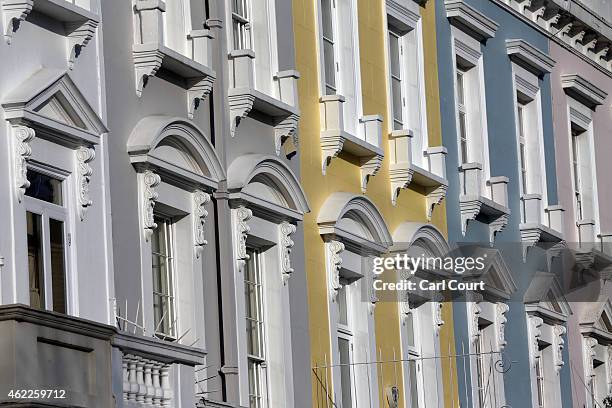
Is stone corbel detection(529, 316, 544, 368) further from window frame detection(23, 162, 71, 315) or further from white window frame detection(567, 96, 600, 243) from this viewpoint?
window frame detection(23, 162, 71, 315)

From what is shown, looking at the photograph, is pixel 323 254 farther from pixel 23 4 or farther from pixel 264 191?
pixel 23 4

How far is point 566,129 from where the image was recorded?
1305 inches

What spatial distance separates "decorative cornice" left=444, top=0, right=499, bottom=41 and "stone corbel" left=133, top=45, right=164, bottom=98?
9261 mm

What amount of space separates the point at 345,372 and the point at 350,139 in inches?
107

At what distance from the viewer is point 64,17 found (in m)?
19.0

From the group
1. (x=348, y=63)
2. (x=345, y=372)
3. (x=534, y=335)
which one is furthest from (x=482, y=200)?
(x=345, y=372)

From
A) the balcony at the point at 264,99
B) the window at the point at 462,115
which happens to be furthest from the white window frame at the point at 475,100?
the balcony at the point at 264,99

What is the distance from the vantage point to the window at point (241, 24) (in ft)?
75.4

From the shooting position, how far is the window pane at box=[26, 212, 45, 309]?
1816 cm

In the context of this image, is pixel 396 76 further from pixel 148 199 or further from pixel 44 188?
pixel 44 188

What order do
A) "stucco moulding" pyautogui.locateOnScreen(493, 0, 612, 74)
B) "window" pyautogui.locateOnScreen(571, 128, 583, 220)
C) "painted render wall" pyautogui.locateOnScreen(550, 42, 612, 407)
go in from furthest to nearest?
"window" pyautogui.locateOnScreen(571, 128, 583, 220) < "stucco moulding" pyautogui.locateOnScreen(493, 0, 612, 74) < "painted render wall" pyautogui.locateOnScreen(550, 42, 612, 407)

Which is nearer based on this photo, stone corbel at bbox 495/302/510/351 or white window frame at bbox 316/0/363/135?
white window frame at bbox 316/0/363/135

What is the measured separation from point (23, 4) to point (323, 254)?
7.06m

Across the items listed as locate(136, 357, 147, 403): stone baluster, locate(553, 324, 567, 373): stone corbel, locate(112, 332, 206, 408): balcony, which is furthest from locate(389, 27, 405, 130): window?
locate(136, 357, 147, 403): stone baluster
